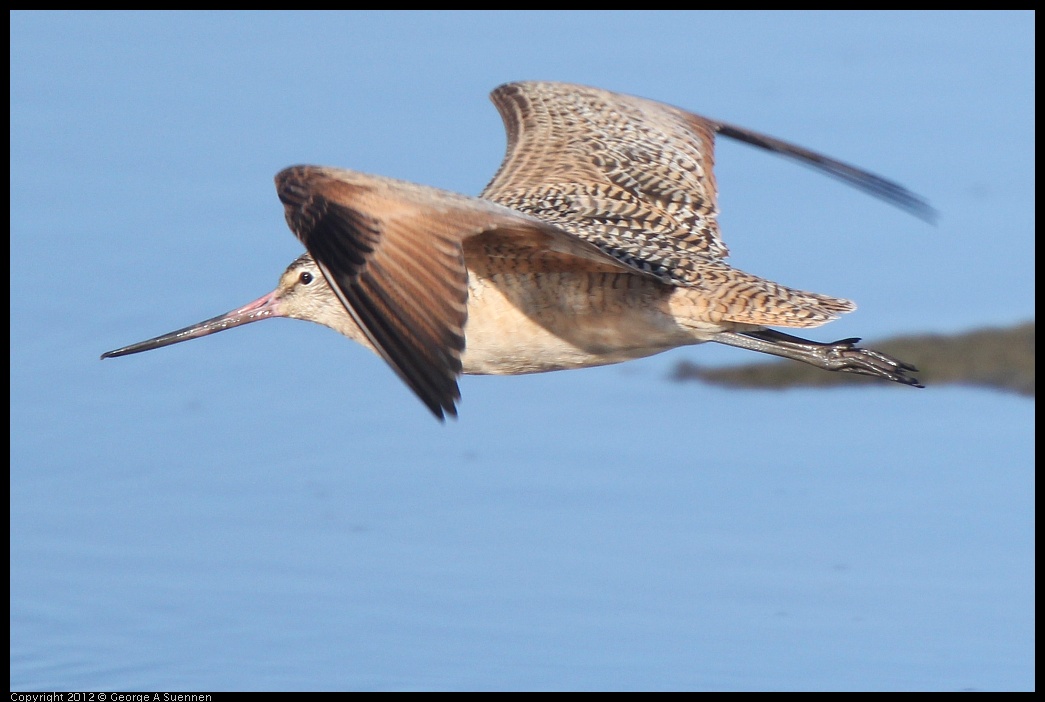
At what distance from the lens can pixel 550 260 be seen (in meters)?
6.38

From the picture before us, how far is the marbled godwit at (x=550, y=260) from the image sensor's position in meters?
5.58

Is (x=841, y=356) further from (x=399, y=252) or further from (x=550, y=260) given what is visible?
(x=399, y=252)

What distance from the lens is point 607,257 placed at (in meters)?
6.07

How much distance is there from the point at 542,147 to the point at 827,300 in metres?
1.58

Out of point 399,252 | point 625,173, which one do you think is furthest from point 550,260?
point 625,173

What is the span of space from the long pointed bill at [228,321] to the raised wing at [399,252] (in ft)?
3.64

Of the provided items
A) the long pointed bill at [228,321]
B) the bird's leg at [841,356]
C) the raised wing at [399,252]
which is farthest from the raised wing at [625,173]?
the raised wing at [399,252]

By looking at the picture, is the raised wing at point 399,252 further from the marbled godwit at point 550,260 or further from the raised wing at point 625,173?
the raised wing at point 625,173

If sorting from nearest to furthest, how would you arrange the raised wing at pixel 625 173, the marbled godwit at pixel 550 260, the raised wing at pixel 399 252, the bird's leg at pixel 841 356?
the raised wing at pixel 399 252 → the marbled godwit at pixel 550 260 → the raised wing at pixel 625 173 → the bird's leg at pixel 841 356

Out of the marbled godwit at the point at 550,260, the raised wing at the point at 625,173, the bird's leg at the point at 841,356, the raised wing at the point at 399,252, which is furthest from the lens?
the bird's leg at the point at 841,356

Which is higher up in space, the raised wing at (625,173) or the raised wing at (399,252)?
the raised wing at (625,173)

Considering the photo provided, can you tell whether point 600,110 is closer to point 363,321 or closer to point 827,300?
point 827,300

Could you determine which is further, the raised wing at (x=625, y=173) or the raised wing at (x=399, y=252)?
the raised wing at (x=625, y=173)

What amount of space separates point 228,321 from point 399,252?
5.20 feet
